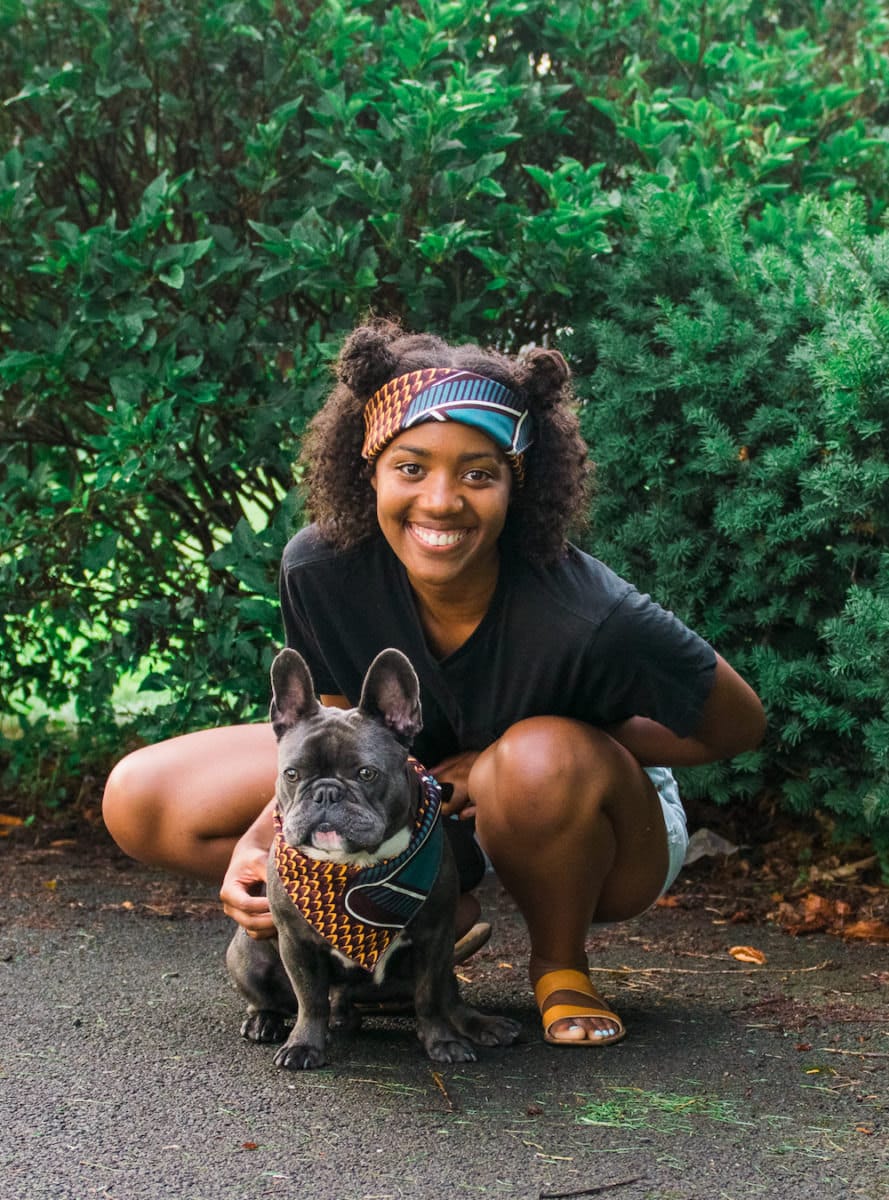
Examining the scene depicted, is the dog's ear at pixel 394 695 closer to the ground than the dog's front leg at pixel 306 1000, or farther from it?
farther from it

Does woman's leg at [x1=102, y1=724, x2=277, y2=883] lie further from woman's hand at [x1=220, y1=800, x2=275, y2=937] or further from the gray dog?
the gray dog

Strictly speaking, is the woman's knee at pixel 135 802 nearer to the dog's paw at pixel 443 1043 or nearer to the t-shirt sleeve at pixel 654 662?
the dog's paw at pixel 443 1043

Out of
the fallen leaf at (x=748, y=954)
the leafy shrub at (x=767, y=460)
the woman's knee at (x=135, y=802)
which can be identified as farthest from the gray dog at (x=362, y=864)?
the leafy shrub at (x=767, y=460)

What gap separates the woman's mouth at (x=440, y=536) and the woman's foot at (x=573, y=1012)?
110 centimetres

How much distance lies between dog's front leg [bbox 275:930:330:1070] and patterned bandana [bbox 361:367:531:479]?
1176 mm

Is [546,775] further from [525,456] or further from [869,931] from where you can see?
[869,931]

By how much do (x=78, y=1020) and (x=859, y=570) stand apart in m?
2.66

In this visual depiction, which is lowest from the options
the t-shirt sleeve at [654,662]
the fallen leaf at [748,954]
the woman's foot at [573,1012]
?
the fallen leaf at [748,954]

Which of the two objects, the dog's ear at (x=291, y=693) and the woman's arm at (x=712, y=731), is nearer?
the dog's ear at (x=291, y=693)

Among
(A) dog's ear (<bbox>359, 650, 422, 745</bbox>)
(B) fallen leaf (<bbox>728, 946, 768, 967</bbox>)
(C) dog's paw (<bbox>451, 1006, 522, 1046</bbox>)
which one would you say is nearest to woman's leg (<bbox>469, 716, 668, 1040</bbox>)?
(C) dog's paw (<bbox>451, 1006, 522, 1046</bbox>)

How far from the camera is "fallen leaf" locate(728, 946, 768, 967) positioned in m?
4.44

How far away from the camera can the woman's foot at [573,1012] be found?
354 cm

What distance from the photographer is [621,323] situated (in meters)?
5.13

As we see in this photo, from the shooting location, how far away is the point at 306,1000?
340 cm
